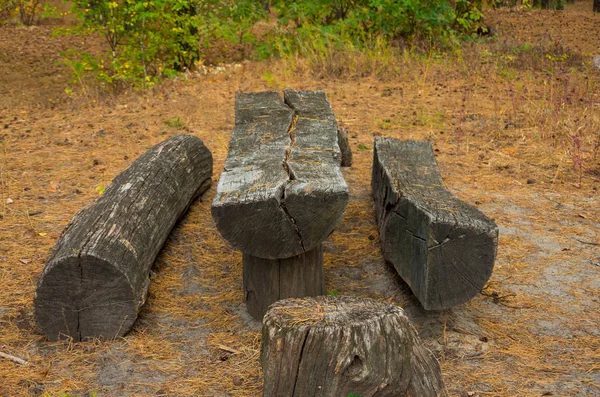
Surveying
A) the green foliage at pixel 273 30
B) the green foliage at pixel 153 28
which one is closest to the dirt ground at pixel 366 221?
the green foliage at pixel 273 30

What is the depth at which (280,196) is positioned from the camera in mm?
3527

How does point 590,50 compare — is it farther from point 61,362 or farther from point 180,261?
point 61,362

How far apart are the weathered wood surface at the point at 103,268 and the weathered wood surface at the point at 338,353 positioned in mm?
1232

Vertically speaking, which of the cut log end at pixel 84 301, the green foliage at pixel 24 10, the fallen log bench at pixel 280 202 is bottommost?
the green foliage at pixel 24 10

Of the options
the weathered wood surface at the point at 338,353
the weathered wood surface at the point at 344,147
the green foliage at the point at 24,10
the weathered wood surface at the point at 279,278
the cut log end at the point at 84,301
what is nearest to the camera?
the weathered wood surface at the point at 338,353

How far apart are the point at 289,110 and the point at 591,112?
14.4 ft

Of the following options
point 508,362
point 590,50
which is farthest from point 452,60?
point 508,362

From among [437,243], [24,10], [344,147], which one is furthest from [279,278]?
[24,10]

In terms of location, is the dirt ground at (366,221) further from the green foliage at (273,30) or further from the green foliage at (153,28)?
the green foliage at (153,28)

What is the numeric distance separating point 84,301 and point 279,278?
118 centimetres

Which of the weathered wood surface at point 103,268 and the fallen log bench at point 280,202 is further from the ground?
the fallen log bench at point 280,202

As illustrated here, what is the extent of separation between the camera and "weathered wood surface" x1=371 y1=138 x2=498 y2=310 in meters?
3.73

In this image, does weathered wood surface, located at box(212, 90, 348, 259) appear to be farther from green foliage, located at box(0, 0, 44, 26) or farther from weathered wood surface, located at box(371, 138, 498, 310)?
green foliage, located at box(0, 0, 44, 26)

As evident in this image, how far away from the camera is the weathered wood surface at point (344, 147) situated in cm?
672
